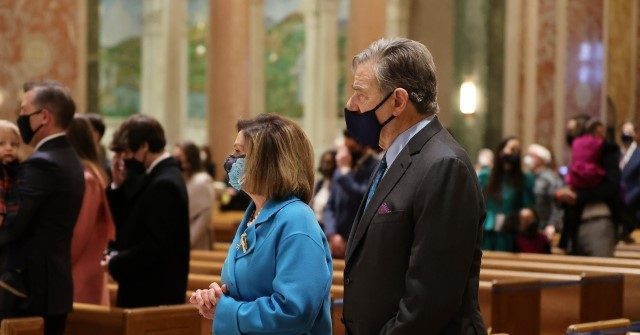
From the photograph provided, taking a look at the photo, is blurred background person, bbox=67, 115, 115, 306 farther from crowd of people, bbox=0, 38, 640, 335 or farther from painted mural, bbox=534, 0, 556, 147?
painted mural, bbox=534, 0, 556, 147

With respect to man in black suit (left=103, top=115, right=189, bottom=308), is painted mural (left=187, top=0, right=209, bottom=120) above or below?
above

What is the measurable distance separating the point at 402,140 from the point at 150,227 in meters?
3.07

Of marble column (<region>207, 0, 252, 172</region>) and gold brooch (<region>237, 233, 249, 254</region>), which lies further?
marble column (<region>207, 0, 252, 172</region>)

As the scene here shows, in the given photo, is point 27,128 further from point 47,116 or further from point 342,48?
point 342,48

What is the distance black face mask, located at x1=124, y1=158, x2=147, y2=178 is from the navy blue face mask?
3.22 m

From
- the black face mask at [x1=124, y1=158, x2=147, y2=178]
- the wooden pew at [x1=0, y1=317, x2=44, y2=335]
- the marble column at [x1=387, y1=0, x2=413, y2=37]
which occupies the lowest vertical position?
the wooden pew at [x1=0, y1=317, x2=44, y2=335]

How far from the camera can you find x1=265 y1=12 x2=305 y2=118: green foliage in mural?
1120 inches

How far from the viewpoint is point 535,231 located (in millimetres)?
12281

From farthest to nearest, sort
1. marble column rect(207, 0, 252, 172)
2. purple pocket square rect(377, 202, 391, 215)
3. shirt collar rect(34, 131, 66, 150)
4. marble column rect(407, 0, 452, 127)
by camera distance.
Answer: marble column rect(407, 0, 452, 127) → marble column rect(207, 0, 252, 172) → shirt collar rect(34, 131, 66, 150) → purple pocket square rect(377, 202, 391, 215)

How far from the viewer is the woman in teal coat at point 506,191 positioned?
11.8 metres

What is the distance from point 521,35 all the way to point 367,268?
16.1 m

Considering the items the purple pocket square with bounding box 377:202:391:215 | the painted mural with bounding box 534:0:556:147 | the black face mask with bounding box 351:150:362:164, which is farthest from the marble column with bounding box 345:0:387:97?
the purple pocket square with bounding box 377:202:391:215

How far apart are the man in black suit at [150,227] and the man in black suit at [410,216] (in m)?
2.90

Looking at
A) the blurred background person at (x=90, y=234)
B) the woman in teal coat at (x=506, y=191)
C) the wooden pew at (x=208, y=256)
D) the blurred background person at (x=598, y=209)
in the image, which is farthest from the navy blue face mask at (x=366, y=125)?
the woman in teal coat at (x=506, y=191)
